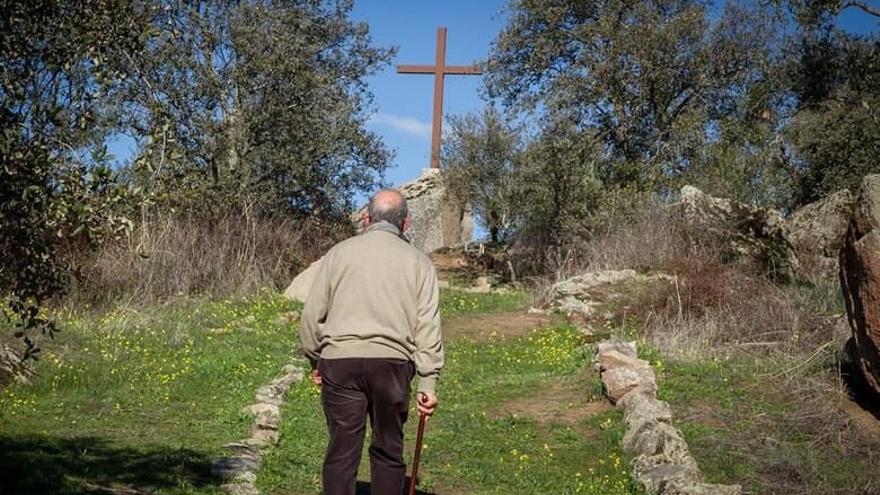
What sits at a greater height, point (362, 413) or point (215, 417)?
point (362, 413)

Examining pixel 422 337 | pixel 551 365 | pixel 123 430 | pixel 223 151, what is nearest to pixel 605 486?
pixel 422 337

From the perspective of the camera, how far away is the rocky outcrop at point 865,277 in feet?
33.0

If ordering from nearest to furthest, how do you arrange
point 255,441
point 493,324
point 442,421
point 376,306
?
point 376,306
point 255,441
point 442,421
point 493,324

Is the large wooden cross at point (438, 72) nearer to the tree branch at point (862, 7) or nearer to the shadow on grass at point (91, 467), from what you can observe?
the tree branch at point (862, 7)

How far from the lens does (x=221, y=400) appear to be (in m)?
12.0

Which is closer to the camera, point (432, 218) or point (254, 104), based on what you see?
point (254, 104)

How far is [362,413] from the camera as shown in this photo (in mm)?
6520

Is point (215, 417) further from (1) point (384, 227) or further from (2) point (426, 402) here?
(1) point (384, 227)

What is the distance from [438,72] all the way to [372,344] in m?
28.2

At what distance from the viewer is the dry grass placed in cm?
1908

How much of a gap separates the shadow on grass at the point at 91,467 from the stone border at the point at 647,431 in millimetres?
3537

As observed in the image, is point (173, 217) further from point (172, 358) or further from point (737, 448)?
point (737, 448)

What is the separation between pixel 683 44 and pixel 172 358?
713 inches

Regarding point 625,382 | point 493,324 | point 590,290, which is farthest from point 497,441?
point 590,290
